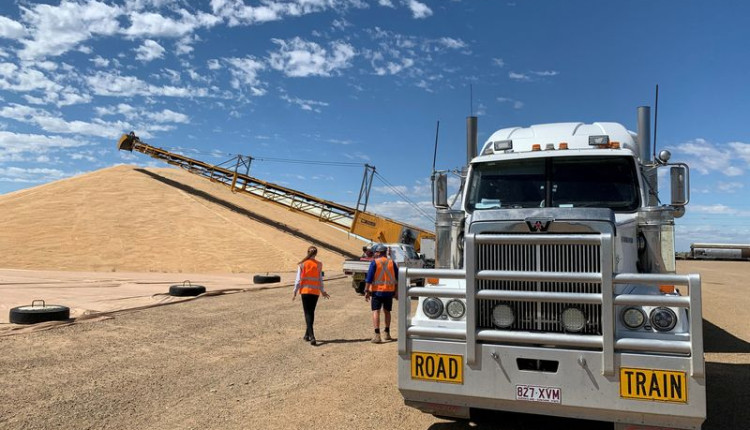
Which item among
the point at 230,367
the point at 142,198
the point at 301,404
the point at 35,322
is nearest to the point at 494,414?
the point at 301,404

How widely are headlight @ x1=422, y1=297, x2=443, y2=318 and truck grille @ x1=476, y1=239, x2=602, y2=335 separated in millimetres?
405

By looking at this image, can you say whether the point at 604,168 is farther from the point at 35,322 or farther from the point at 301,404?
the point at 35,322

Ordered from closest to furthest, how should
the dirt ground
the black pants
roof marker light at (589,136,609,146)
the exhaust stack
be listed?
the dirt ground, roof marker light at (589,136,609,146), the exhaust stack, the black pants

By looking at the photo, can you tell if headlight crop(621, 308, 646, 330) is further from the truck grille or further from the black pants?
the black pants

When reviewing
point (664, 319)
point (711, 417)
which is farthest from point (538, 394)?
point (711, 417)

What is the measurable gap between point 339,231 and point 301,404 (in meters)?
50.0

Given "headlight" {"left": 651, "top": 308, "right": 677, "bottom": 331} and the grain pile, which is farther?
the grain pile

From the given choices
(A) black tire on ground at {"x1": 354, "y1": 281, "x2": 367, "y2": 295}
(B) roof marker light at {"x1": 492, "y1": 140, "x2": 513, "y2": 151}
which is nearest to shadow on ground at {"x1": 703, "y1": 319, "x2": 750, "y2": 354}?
(B) roof marker light at {"x1": 492, "y1": 140, "x2": 513, "y2": 151}

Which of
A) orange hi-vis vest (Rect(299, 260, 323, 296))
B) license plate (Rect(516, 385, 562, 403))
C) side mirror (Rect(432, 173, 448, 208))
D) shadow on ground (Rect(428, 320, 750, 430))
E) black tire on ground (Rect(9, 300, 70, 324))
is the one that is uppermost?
side mirror (Rect(432, 173, 448, 208))

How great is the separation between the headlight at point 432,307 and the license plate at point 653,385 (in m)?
1.58

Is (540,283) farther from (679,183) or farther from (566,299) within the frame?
(679,183)

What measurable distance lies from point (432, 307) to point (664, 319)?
1.91 metres

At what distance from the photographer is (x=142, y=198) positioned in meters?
45.1

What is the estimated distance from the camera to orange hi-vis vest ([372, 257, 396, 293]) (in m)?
10.1
